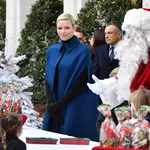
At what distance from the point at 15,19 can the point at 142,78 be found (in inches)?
406

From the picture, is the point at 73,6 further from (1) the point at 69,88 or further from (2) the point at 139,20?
(2) the point at 139,20

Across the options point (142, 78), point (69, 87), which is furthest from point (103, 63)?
point (142, 78)

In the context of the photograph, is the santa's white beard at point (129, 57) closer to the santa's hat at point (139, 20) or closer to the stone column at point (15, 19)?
the santa's hat at point (139, 20)

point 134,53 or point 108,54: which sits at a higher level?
point 134,53

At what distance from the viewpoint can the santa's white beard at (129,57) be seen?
5.09 m

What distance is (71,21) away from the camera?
6633mm

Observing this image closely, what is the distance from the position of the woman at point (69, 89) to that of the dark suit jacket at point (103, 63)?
0.87 meters

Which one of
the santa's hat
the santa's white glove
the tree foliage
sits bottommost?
the tree foliage

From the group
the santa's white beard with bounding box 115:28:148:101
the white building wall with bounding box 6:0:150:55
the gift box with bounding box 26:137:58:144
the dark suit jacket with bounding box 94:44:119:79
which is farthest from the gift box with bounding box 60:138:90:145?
the white building wall with bounding box 6:0:150:55

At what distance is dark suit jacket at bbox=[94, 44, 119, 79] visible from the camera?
7.59 m

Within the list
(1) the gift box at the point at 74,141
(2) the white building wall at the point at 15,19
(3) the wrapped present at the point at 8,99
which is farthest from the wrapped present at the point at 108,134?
(2) the white building wall at the point at 15,19

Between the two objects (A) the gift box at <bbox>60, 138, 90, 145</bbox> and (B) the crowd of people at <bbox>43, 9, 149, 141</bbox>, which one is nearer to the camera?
(A) the gift box at <bbox>60, 138, 90, 145</bbox>

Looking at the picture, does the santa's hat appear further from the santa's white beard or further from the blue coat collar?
the blue coat collar

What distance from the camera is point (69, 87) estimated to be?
21.6ft
